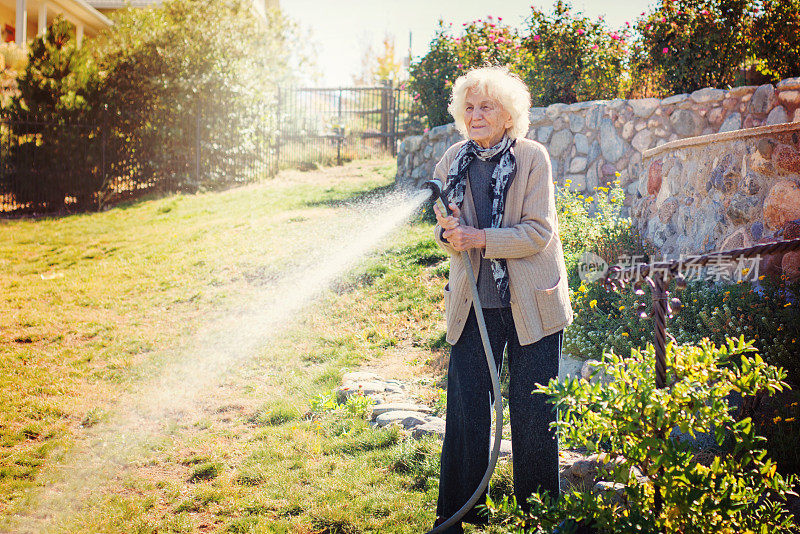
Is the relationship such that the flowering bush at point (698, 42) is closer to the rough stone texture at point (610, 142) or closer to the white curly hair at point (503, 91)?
the rough stone texture at point (610, 142)

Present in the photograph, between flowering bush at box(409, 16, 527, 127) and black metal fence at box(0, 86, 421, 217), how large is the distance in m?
3.32

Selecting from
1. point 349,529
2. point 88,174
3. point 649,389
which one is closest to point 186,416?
point 349,529

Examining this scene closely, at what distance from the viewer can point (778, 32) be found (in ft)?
21.1

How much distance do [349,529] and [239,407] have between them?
1.70 metres

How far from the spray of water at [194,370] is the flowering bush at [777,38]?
14.2ft

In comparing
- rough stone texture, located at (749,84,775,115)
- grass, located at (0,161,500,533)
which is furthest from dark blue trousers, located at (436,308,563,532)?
rough stone texture, located at (749,84,775,115)

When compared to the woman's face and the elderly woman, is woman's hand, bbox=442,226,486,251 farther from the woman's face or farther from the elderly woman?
the woman's face

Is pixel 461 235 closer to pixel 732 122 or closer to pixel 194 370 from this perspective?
pixel 194 370

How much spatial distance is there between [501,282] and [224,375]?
3007 millimetres

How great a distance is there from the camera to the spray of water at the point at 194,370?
122 inches

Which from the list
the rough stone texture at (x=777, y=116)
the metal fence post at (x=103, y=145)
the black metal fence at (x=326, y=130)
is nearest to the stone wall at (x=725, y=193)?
the rough stone texture at (x=777, y=116)

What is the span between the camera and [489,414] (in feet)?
8.23

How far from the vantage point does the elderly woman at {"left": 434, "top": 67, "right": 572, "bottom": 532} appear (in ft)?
7.66

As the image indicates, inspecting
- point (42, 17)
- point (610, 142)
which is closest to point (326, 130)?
point (42, 17)
